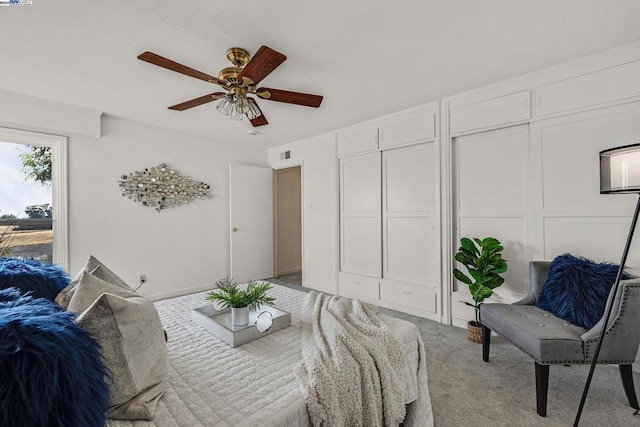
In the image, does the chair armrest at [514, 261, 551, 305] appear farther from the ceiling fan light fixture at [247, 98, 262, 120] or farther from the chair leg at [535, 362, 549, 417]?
the ceiling fan light fixture at [247, 98, 262, 120]

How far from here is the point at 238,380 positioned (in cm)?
123

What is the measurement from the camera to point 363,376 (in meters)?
1.29

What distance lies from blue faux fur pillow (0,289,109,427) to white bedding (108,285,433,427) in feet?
0.98

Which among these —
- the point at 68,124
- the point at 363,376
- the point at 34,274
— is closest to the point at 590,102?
the point at 363,376

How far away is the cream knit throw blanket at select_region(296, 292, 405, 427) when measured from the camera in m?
1.15

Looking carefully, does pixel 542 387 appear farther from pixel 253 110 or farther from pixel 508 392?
pixel 253 110

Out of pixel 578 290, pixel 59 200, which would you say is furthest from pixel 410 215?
pixel 59 200

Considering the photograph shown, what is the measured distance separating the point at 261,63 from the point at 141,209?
2.98m

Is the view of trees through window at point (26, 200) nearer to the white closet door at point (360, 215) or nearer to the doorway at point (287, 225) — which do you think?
the doorway at point (287, 225)

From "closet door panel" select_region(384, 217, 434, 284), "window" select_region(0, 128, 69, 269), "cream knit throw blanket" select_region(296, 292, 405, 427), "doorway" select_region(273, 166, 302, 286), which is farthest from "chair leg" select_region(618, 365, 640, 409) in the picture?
"window" select_region(0, 128, 69, 269)

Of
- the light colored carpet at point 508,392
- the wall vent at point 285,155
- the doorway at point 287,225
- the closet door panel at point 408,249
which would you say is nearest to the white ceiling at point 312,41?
the closet door panel at point 408,249

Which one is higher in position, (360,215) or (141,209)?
(141,209)

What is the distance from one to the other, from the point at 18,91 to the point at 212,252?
281 cm

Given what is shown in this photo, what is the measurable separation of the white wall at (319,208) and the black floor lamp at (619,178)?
2.96 metres
